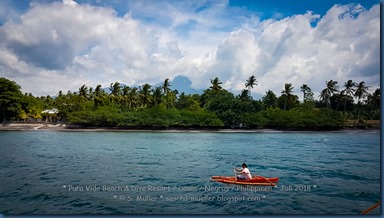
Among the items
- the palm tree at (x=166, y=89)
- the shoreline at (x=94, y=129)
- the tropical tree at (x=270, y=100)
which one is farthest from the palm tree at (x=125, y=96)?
the tropical tree at (x=270, y=100)

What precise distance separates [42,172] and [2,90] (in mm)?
27364

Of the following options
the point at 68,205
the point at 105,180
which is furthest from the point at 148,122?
the point at 68,205

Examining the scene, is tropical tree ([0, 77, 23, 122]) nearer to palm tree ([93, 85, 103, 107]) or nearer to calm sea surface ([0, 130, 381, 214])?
palm tree ([93, 85, 103, 107])

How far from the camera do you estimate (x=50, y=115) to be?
38.8 metres

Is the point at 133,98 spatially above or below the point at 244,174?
above

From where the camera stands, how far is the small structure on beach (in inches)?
1480

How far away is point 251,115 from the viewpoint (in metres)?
36.3

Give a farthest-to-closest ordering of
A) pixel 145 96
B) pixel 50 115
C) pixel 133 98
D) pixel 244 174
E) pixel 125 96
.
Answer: pixel 133 98
pixel 145 96
pixel 125 96
pixel 50 115
pixel 244 174

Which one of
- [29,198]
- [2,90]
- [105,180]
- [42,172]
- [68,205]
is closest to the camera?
[68,205]

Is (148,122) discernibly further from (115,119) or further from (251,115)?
(251,115)

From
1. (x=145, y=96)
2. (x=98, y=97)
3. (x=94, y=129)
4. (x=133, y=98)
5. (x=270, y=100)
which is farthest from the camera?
(x=270, y=100)

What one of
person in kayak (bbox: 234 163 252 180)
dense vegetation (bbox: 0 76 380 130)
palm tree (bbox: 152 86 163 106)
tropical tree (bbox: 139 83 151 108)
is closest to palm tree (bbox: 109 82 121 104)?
dense vegetation (bbox: 0 76 380 130)

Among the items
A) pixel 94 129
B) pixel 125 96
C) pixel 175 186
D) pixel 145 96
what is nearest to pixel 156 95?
pixel 145 96

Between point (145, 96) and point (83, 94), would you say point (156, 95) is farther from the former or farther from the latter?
point (83, 94)
